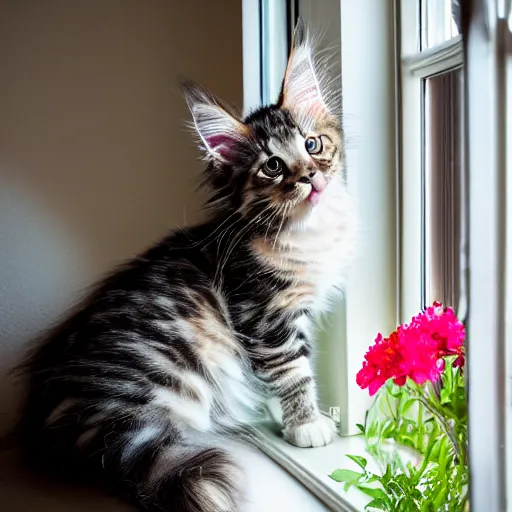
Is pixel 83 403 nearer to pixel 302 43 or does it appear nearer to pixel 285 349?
pixel 285 349

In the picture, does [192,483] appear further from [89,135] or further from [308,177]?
[89,135]

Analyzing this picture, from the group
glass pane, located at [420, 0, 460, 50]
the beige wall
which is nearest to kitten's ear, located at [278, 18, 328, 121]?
glass pane, located at [420, 0, 460, 50]

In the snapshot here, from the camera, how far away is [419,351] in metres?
0.79

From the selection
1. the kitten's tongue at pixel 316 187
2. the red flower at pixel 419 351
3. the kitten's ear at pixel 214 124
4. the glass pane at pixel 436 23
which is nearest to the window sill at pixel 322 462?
the red flower at pixel 419 351

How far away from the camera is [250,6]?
1.60m

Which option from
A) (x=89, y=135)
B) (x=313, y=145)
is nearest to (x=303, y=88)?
(x=313, y=145)

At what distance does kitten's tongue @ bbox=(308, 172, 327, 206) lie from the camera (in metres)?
1.12

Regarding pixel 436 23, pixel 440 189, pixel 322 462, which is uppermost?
pixel 436 23

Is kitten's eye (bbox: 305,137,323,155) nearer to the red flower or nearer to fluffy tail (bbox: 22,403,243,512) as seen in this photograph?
the red flower

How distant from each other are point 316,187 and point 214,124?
0.82ft

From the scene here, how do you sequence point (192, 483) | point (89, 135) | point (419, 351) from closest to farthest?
point (419, 351)
point (192, 483)
point (89, 135)

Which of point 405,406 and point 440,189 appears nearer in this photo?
point 405,406

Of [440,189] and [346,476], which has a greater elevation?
[440,189]

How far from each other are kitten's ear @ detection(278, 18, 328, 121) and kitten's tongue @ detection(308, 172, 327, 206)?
16 centimetres
